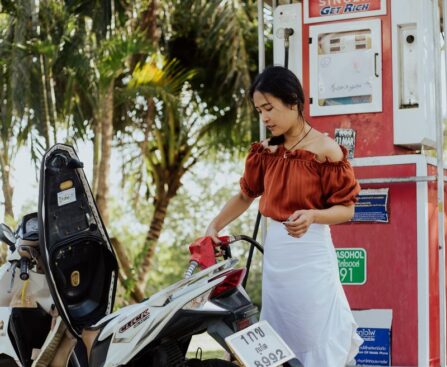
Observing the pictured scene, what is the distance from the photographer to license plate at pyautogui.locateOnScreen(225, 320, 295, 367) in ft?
12.1

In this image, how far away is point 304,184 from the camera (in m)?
4.11

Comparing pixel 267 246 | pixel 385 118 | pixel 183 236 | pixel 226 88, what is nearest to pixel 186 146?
pixel 226 88

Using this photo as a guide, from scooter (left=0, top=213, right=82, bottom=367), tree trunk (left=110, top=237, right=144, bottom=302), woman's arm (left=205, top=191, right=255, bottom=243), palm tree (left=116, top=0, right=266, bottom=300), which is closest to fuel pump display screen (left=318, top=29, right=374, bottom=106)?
woman's arm (left=205, top=191, right=255, bottom=243)

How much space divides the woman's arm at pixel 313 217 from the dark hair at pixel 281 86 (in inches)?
19.4

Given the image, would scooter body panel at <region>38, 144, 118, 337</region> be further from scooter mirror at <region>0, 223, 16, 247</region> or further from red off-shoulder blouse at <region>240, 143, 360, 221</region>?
red off-shoulder blouse at <region>240, 143, 360, 221</region>

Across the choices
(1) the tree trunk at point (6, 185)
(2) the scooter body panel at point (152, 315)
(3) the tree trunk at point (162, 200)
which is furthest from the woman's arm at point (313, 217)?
(3) the tree trunk at point (162, 200)

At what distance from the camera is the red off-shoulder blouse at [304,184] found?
4105mm

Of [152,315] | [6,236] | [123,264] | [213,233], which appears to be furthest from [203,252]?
[123,264]

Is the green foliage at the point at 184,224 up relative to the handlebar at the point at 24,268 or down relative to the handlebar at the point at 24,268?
down

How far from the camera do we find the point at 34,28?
12375 millimetres

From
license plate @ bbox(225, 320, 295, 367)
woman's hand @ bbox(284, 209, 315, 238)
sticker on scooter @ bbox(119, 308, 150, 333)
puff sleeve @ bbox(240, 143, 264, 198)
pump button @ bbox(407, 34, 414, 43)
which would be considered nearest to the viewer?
license plate @ bbox(225, 320, 295, 367)

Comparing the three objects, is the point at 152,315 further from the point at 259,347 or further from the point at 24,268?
the point at 24,268

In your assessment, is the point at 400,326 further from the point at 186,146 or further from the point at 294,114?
the point at 186,146

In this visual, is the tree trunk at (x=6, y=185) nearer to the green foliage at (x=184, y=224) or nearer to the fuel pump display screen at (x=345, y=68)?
the fuel pump display screen at (x=345, y=68)
